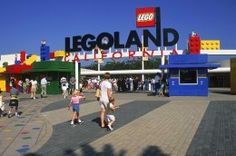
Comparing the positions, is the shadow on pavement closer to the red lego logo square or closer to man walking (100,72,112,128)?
man walking (100,72,112,128)

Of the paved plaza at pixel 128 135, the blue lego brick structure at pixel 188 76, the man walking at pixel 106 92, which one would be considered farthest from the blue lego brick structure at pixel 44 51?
the man walking at pixel 106 92

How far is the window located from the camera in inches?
1061

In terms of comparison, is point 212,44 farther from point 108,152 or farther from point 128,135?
point 108,152

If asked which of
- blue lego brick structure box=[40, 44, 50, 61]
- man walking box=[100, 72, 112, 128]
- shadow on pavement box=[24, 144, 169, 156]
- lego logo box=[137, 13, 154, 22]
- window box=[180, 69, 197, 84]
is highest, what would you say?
lego logo box=[137, 13, 154, 22]

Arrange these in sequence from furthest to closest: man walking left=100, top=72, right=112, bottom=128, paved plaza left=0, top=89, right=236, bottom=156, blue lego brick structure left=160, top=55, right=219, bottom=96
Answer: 1. blue lego brick structure left=160, top=55, right=219, bottom=96
2. man walking left=100, top=72, right=112, bottom=128
3. paved plaza left=0, top=89, right=236, bottom=156

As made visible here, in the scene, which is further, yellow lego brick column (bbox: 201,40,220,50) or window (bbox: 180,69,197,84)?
yellow lego brick column (bbox: 201,40,220,50)

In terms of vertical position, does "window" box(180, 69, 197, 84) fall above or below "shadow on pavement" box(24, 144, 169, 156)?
above

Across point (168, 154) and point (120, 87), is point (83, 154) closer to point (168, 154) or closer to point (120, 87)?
point (168, 154)

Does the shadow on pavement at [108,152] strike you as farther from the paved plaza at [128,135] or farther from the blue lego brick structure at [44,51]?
the blue lego brick structure at [44,51]

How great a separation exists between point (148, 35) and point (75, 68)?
7771 millimetres

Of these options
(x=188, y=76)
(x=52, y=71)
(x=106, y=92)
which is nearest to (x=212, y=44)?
(x=52, y=71)

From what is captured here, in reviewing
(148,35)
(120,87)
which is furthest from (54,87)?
(148,35)

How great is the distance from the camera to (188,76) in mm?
27172

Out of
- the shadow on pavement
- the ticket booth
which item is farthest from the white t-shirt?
the ticket booth
